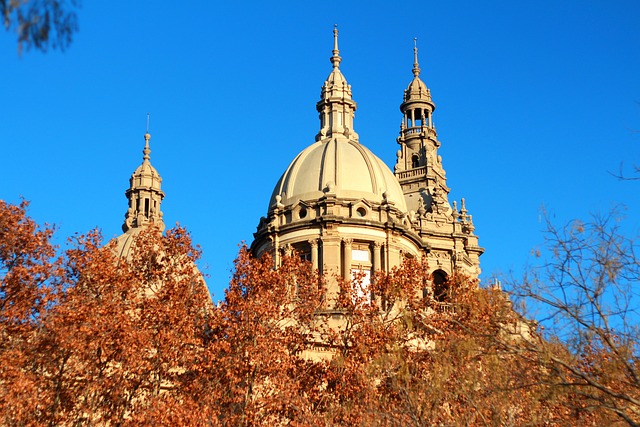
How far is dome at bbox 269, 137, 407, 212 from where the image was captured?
228ft

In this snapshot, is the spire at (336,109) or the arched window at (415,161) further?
the arched window at (415,161)

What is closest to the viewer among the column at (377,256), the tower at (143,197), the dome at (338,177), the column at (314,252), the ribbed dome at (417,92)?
the column at (314,252)

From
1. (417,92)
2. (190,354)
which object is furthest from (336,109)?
(190,354)

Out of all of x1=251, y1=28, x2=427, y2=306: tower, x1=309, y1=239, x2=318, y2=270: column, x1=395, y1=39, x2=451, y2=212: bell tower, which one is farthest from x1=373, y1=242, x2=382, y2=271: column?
x1=395, y1=39, x2=451, y2=212: bell tower

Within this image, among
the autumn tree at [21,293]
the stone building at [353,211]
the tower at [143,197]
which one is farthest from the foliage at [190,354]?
the tower at [143,197]

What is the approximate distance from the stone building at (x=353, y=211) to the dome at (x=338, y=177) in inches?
2.8

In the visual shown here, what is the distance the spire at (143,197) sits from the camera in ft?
274

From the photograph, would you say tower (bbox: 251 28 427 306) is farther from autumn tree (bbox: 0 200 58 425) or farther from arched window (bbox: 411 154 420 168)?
autumn tree (bbox: 0 200 58 425)

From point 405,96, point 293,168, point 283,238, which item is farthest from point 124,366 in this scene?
point 405,96

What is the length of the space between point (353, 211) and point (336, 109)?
40.6 feet

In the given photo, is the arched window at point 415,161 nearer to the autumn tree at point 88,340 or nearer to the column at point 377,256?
the column at point 377,256

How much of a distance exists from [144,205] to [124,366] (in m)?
45.3

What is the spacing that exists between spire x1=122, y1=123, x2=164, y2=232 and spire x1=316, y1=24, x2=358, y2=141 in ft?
54.9

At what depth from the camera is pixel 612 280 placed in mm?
23031
